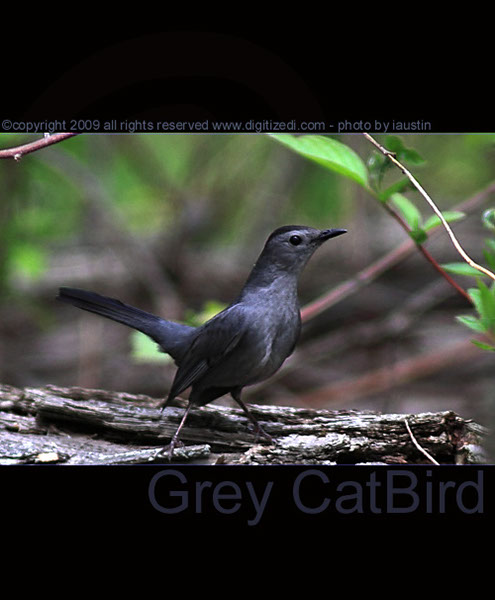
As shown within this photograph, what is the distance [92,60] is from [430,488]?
183 centimetres

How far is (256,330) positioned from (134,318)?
0.61 metres

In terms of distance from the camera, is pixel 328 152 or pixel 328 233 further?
pixel 328 233

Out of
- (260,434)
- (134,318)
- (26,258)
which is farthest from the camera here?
(26,258)

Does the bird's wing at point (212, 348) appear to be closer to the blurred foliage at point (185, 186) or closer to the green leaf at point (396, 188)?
the green leaf at point (396, 188)

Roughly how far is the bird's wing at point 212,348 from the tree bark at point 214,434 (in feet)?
0.79

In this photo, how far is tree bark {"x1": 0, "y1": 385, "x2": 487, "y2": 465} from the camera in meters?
2.55

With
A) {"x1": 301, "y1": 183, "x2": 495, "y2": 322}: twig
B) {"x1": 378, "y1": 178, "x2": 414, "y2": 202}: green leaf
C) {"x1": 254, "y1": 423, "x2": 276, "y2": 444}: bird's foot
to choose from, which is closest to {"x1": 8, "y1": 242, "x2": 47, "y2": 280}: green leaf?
{"x1": 301, "y1": 183, "x2": 495, "y2": 322}: twig

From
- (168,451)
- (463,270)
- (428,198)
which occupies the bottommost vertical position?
(168,451)

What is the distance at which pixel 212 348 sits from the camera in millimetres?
2590

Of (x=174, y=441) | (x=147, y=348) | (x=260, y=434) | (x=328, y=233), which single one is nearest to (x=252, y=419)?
(x=260, y=434)

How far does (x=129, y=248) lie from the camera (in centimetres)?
489

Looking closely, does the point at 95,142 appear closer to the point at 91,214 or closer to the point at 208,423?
the point at 91,214

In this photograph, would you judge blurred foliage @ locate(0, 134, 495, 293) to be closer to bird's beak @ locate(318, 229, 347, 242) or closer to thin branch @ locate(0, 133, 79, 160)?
bird's beak @ locate(318, 229, 347, 242)

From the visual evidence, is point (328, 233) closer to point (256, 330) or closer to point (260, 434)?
point (256, 330)
